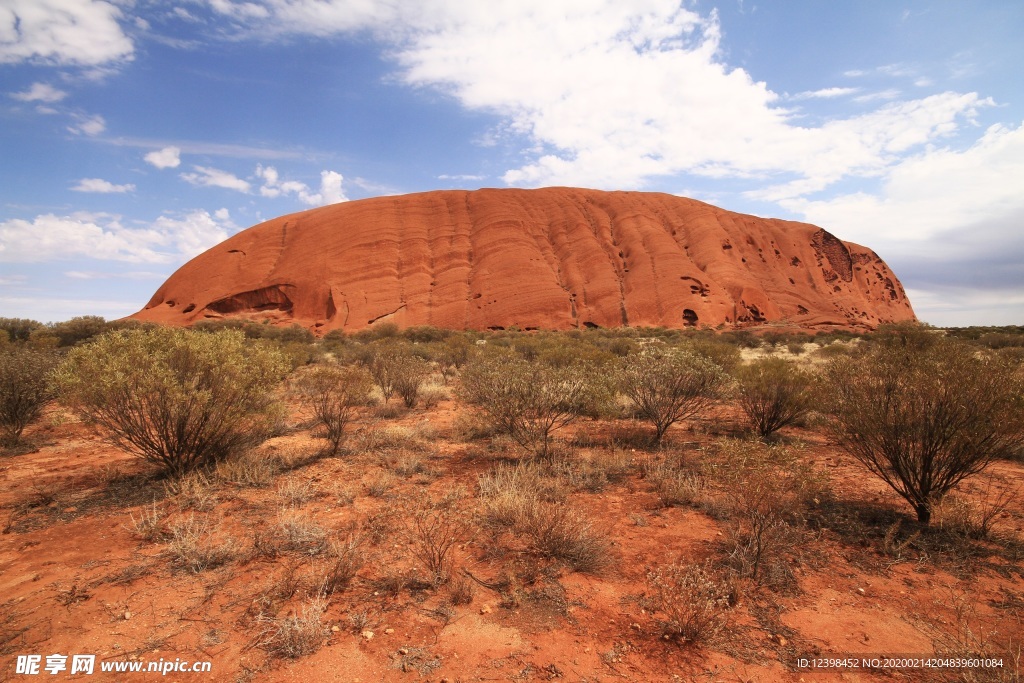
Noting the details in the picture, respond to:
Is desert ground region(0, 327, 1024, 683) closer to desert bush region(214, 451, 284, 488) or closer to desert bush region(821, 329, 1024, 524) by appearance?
desert bush region(214, 451, 284, 488)

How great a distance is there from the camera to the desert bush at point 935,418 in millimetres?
4570

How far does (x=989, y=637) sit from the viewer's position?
302 centimetres

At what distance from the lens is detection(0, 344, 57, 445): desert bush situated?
7.91 meters

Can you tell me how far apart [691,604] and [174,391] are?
585cm

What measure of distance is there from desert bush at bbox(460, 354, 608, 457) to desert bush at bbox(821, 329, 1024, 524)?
346 cm

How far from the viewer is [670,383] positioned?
743cm

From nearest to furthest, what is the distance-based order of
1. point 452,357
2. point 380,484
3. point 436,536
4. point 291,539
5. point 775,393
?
point 291,539 < point 436,536 < point 380,484 < point 775,393 < point 452,357

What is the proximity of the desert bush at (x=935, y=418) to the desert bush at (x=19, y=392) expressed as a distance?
12.5 meters

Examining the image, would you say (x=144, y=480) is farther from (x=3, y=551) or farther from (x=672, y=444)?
(x=672, y=444)

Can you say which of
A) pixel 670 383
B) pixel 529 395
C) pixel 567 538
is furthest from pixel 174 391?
pixel 670 383

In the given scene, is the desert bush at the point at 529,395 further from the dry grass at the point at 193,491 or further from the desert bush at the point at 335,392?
the dry grass at the point at 193,491

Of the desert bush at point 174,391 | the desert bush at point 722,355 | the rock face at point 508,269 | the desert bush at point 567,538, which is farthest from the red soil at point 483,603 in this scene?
the rock face at point 508,269

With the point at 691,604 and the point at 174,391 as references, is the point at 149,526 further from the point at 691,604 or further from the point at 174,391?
the point at 691,604

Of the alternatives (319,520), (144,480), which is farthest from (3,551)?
(319,520)
